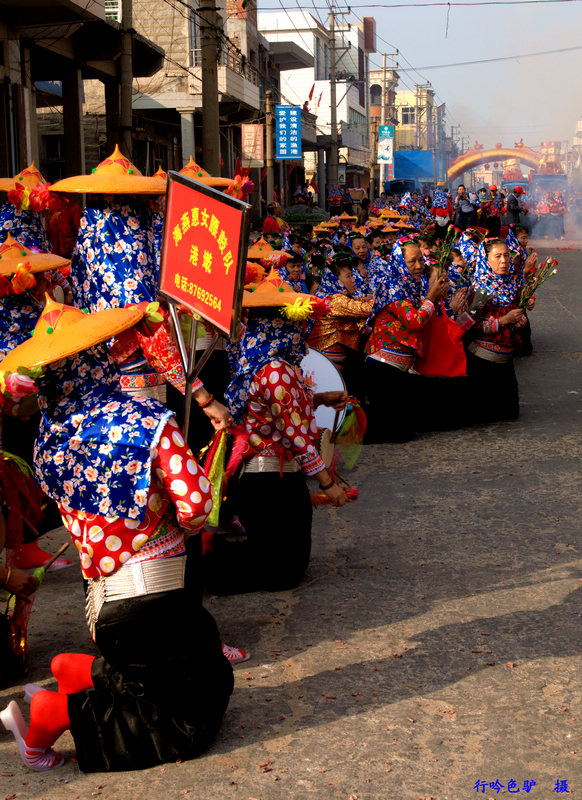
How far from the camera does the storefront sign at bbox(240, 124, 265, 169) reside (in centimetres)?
2711

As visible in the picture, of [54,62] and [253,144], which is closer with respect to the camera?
[54,62]

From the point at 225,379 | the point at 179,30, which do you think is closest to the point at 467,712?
the point at 225,379

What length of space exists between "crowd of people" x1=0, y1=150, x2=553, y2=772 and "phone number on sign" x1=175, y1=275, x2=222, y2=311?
0.39 ft

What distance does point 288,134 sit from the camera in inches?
1296

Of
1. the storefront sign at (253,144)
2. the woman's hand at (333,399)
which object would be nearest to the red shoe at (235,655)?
the woman's hand at (333,399)

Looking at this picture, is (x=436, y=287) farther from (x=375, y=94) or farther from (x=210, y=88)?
(x=375, y=94)

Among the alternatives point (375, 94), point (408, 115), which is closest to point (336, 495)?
point (375, 94)

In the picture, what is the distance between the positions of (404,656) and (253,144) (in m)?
24.5

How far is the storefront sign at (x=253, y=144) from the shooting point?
1067 inches

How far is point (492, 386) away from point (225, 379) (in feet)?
11.0

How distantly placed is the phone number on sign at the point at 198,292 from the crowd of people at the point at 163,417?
0.39ft

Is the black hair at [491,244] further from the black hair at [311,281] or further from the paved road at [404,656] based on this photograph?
the paved road at [404,656]

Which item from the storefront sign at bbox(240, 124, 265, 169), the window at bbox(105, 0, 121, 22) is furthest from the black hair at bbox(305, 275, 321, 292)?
the storefront sign at bbox(240, 124, 265, 169)

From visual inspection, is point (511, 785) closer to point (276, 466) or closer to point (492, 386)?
point (276, 466)
